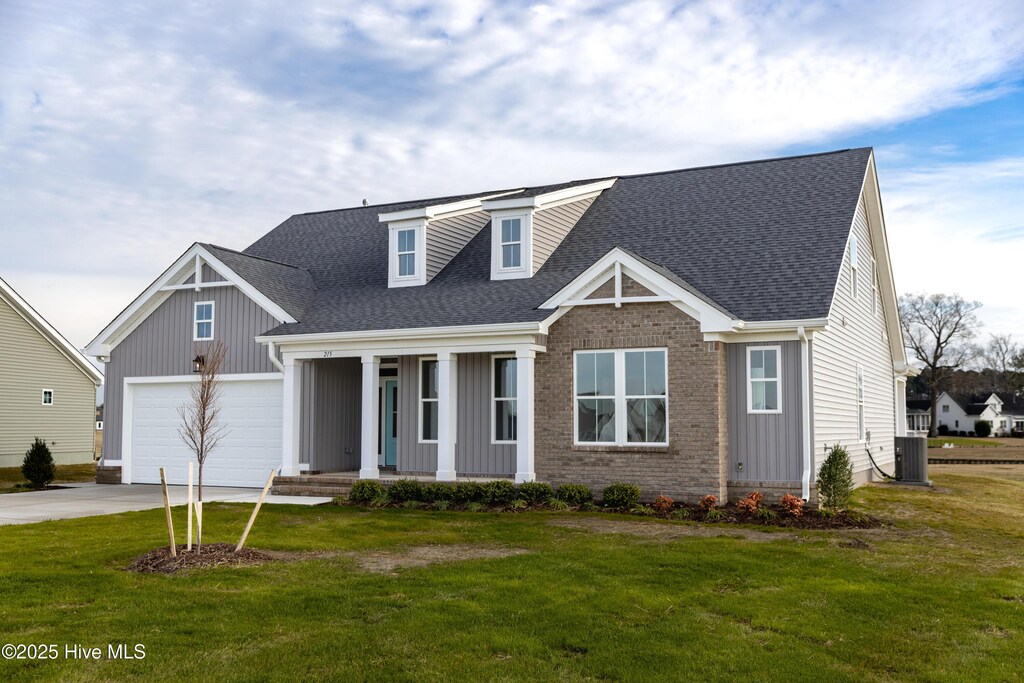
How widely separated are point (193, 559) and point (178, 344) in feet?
40.3

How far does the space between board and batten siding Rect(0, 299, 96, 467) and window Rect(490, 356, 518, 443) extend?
19.9m

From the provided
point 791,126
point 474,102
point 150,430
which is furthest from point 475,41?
point 150,430

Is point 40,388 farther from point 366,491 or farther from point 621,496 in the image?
point 621,496

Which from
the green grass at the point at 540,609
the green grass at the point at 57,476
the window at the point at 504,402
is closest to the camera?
the green grass at the point at 540,609

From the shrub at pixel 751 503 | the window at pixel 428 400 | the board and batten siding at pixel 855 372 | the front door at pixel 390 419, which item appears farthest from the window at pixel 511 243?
the shrub at pixel 751 503

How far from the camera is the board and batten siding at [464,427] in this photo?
1848 cm

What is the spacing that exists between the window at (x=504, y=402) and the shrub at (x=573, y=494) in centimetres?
240

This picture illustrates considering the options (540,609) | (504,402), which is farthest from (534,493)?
(540,609)

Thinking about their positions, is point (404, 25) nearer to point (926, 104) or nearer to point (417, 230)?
point (417, 230)

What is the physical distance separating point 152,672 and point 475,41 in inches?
507

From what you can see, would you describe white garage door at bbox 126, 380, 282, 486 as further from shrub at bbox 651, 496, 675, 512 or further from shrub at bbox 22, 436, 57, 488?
shrub at bbox 651, 496, 675, 512

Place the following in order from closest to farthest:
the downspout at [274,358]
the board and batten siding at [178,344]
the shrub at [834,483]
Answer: the shrub at [834,483]
the downspout at [274,358]
the board and batten siding at [178,344]

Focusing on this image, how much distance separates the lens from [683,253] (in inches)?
744

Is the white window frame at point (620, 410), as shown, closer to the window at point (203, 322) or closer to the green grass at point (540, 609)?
the green grass at point (540, 609)
